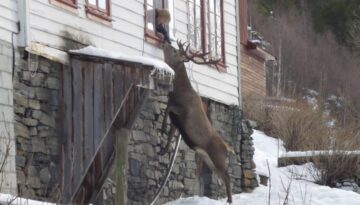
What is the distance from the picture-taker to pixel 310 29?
50125mm

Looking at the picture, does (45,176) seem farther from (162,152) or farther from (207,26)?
(207,26)

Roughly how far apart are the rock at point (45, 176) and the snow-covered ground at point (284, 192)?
284 cm

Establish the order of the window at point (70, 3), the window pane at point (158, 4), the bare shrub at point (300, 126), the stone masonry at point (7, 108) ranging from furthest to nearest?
the bare shrub at point (300, 126) < the window pane at point (158, 4) < the window at point (70, 3) < the stone masonry at point (7, 108)

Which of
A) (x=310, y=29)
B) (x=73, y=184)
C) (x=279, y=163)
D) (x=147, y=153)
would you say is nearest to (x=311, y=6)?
(x=310, y=29)

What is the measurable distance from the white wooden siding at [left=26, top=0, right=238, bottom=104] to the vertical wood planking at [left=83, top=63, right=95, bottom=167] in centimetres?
51

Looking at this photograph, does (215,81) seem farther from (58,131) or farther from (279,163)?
(58,131)

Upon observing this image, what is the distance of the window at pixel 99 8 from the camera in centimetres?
1515

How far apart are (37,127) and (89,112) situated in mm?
802

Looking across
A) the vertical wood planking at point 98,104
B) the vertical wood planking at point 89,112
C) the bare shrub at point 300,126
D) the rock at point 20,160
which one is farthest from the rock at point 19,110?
the bare shrub at point 300,126

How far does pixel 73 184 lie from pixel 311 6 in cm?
3834

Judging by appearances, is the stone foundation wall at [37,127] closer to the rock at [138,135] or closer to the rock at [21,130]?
the rock at [21,130]

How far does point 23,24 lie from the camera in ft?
44.5

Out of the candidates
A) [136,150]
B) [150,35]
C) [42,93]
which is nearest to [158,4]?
[150,35]

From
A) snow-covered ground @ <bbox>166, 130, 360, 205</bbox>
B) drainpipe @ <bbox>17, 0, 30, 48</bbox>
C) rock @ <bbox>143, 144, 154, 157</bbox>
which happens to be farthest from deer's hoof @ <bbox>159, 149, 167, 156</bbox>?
drainpipe @ <bbox>17, 0, 30, 48</bbox>
